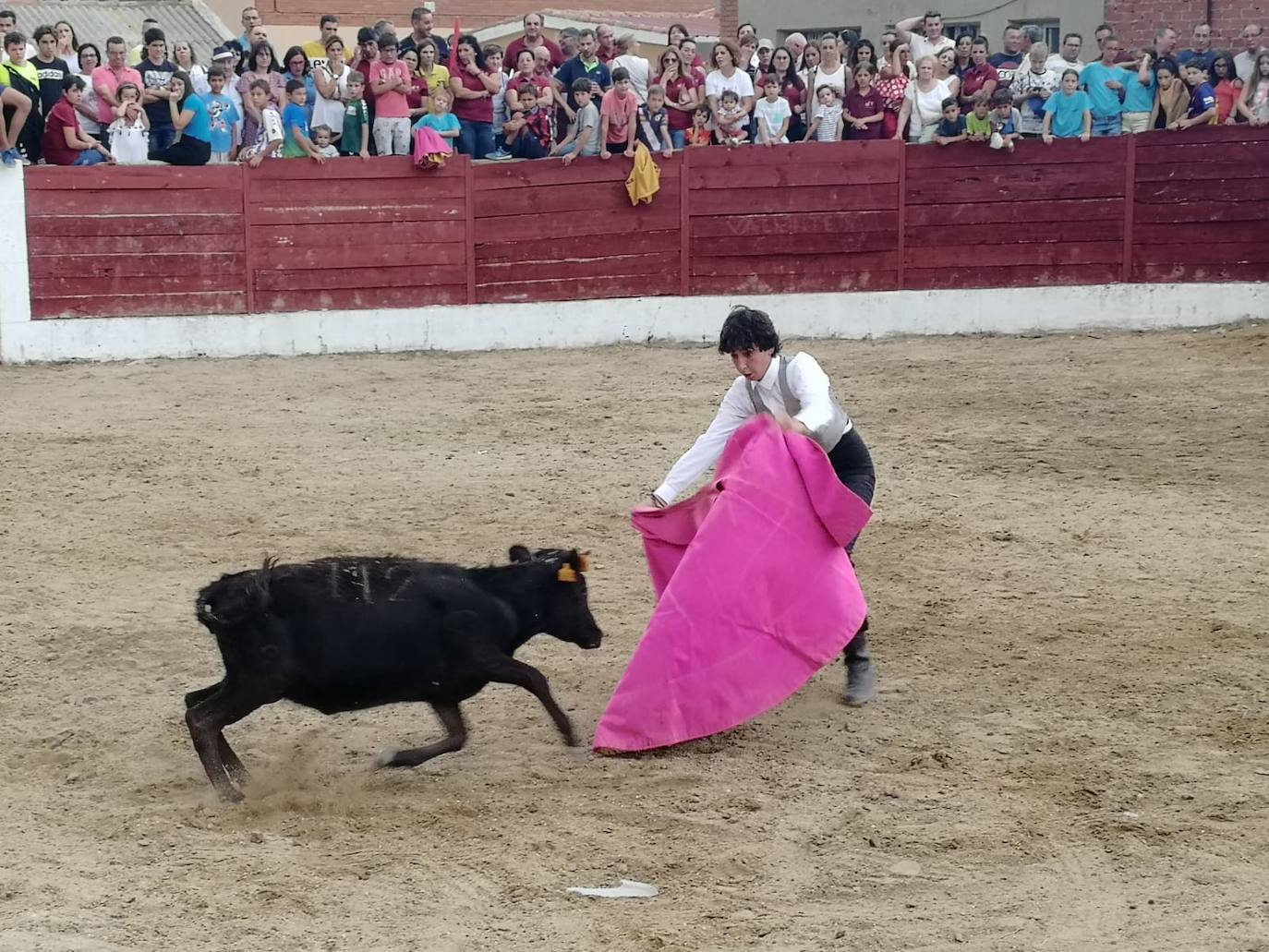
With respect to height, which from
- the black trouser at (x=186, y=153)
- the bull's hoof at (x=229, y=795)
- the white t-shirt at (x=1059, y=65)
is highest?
the white t-shirt at (x=1059, y=65)

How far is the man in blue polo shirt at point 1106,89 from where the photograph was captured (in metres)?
12.1

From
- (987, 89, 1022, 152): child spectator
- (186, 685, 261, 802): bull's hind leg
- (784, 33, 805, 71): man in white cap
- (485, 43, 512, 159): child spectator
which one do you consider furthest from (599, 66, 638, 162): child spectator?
(186, 685, 261, 802): bull's hind leg

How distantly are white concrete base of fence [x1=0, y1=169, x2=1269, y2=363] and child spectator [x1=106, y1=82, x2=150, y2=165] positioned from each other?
1.06m

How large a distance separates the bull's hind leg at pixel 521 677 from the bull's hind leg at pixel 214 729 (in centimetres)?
61

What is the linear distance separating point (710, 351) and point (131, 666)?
21.2ft

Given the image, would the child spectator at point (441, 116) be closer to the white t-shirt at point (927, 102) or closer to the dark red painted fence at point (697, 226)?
the dark red painted fence at point (697, 226)

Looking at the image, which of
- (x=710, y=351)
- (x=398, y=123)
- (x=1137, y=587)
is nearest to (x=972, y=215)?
(x=710, y=351)

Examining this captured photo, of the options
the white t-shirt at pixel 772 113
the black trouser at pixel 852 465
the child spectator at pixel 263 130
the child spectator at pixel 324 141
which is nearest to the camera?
the black trouser at pixel 852 465

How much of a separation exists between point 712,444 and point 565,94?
7181mm

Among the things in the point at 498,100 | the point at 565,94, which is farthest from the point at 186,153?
the point at 565,94

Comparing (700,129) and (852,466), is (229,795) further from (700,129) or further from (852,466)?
(700,129)

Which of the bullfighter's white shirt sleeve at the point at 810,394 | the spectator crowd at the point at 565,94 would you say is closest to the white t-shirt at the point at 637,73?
the spectator crowd at the point at 565,94

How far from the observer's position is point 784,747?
4.83 m

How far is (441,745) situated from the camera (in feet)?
15.2
